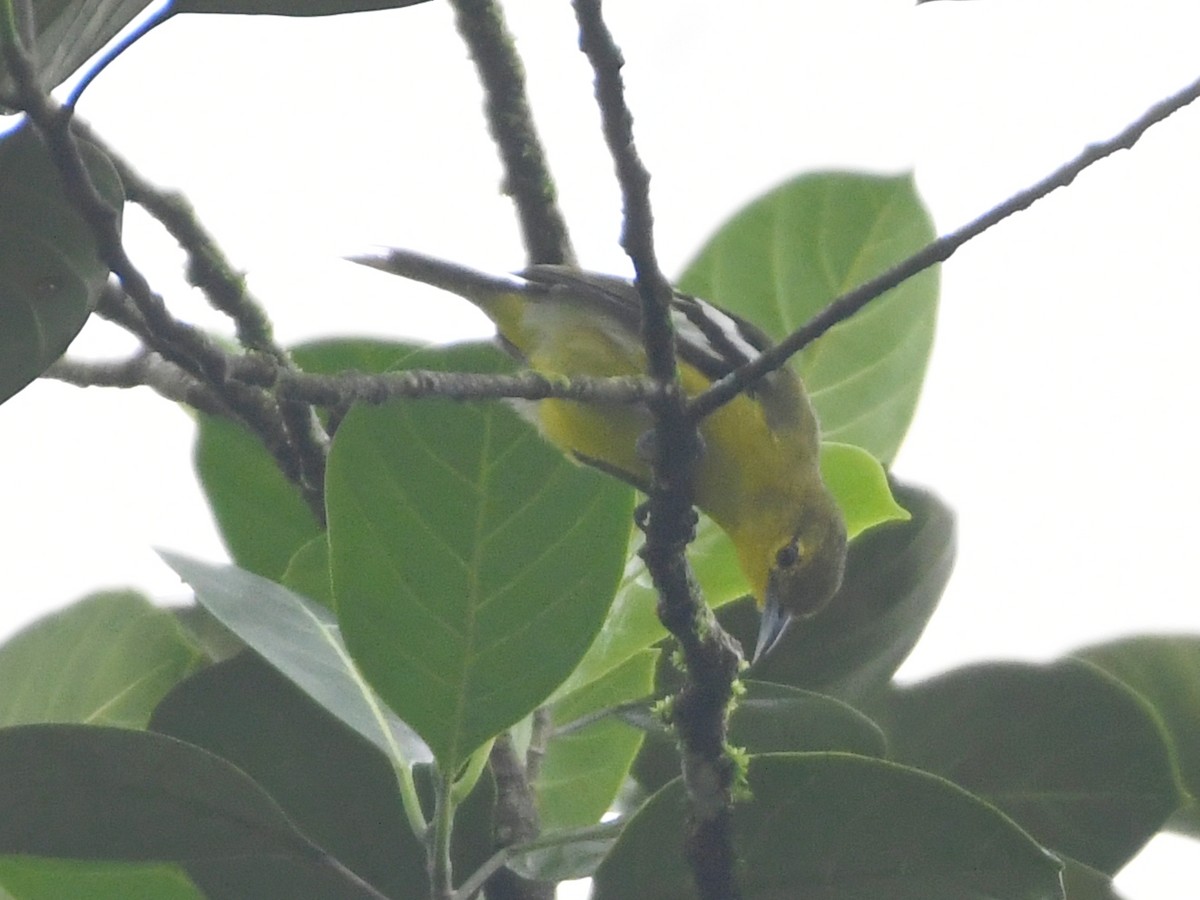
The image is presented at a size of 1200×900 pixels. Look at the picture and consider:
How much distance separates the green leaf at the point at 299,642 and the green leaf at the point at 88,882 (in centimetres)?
36

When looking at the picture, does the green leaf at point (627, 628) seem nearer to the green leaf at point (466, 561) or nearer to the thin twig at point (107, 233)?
the green leaf at point (466, 561)

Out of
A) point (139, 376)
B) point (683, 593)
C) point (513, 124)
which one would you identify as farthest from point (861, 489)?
point (139, 376)

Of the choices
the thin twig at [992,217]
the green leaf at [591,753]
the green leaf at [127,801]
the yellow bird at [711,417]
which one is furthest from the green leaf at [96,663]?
the thin twig at [992,217]

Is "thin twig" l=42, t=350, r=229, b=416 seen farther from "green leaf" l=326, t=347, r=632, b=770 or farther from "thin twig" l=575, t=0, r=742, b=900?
"thin twig" l=575, t=0, r=742, b=900

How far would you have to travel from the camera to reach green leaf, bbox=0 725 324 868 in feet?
6.16

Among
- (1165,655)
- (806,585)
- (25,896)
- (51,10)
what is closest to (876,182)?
(806,585)

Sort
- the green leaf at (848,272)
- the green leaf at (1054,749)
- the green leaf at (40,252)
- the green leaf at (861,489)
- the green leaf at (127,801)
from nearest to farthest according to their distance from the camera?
the green leaf at (40,252) < the green leaf at (127,801) < the green leaf at (1054,749) < the green leaf at (861,489) < the green leaf at (848,272)

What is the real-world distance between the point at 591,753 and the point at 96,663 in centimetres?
97

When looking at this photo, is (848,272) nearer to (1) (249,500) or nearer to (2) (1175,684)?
(2) (1175,684)

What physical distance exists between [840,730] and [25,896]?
136cm

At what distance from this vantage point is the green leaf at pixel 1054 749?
233 centimetres

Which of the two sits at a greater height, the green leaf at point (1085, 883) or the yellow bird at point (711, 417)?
the yellow bird at point (711, 417)

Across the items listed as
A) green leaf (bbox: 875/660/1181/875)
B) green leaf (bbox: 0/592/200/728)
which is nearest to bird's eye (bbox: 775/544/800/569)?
green leaf (bbox: 875/660/1181/875)

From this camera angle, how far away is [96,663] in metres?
2.55
